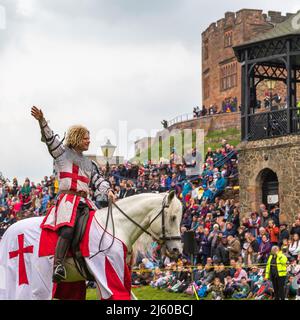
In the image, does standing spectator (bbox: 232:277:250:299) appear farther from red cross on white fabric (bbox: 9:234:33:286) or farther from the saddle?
red cross on white fabric (bbox: 9:234:33:286)

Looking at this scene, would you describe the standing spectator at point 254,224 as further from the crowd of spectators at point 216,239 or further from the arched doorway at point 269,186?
the arched doorway at point 269,186

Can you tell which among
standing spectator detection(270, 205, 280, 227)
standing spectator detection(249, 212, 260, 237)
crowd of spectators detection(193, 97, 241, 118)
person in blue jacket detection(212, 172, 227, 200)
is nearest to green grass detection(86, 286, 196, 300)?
standing spectator detection(249, 212, 260, 237)

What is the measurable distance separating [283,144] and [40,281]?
1971 cm

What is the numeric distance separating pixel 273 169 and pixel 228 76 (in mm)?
48773

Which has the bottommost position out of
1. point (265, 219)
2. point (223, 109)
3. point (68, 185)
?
point (265, 219)

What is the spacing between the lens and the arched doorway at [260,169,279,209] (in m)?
30.4

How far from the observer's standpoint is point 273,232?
76.2ft

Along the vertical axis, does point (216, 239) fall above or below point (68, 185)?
below

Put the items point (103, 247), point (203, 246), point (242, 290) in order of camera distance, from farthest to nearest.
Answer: point (203, 246)
point (242, 290)
point (103, 247)

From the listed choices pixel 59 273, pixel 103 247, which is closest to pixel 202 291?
pixel 103 247

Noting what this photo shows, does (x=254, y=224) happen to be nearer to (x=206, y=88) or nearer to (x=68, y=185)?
(x=68, y=185)

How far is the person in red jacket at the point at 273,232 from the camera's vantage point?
907 inches

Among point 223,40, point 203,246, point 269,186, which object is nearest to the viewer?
point 203,246

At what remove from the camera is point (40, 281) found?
11.0 m
